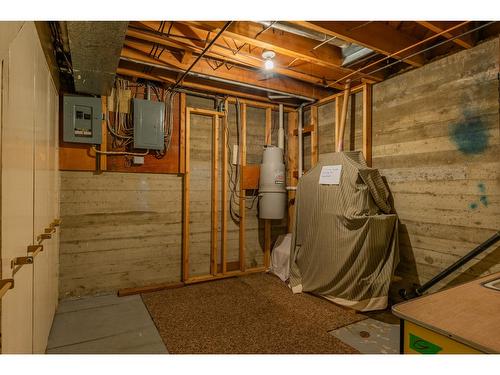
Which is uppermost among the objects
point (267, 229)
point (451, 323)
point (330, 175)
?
point (330, 175)

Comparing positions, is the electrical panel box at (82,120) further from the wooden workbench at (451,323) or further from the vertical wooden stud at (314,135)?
the wooden workbench at (451,323)

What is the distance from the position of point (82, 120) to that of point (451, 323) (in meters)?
3.26

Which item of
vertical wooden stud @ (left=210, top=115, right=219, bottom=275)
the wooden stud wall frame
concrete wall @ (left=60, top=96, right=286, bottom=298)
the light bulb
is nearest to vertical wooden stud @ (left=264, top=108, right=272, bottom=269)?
the wooden stud wall frame

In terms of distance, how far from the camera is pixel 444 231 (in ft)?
8.24

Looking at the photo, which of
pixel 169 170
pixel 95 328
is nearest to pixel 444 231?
pixel 169 170

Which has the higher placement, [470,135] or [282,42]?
[282,42]

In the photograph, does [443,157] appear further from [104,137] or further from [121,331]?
[104,137]

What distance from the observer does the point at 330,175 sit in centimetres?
298

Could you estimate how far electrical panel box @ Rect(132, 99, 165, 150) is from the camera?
312cm

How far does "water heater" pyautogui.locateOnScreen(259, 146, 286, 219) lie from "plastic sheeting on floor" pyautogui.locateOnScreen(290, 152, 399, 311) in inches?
22.6

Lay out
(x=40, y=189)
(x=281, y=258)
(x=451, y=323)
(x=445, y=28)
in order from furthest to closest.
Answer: (x=281, y=258) → (x=445, y=28) → (x=40, y=189) → (x=451, y=323)

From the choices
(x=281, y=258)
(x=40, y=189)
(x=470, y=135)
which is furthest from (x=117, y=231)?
(x=470, y=135)

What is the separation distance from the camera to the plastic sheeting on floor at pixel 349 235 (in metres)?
2.64

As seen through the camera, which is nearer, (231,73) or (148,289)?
(148,289)
